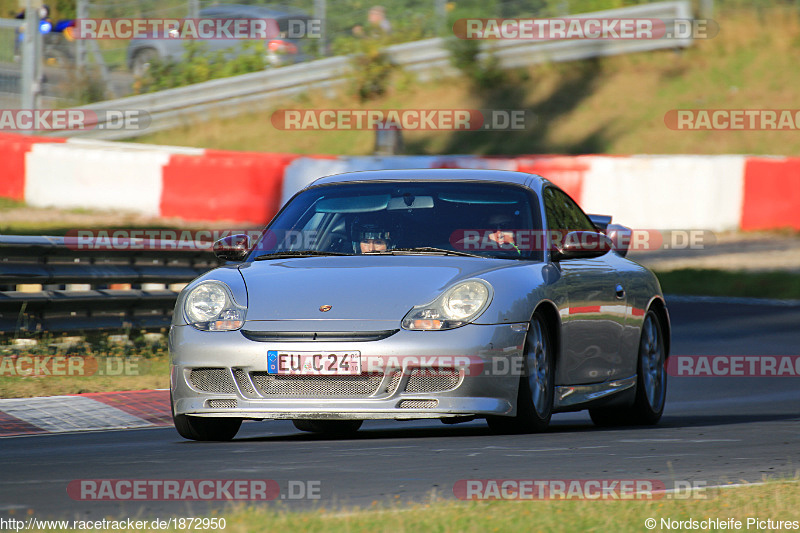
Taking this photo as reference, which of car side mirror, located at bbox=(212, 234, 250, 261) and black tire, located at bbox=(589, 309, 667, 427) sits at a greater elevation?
car side mirror, located at bbox=(212, 234, 250, 261)

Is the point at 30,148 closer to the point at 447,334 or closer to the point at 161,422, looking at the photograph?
the point at 161,422

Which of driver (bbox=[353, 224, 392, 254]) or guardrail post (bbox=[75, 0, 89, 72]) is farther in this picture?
guardrail post (bbox=[75, 0, 89, 72])

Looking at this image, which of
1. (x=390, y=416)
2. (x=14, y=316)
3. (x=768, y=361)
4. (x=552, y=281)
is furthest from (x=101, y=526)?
(x=768, y=361)

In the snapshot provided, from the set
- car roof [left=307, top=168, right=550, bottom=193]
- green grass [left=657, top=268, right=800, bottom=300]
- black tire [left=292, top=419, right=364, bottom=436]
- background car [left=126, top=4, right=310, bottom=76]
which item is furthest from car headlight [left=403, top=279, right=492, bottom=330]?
background car [left=126, top=4, right=310, bottom=76]

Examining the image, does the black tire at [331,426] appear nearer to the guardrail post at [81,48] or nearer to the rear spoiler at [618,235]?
the rear spoiler at [618,235]

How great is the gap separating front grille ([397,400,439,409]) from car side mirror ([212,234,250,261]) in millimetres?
1581

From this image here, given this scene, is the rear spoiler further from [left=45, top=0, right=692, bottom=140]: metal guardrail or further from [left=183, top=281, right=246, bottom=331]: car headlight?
[left=45, top=0, right=692, bottom=140]: metal guardrail

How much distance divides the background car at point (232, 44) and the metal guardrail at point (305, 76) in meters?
0.53

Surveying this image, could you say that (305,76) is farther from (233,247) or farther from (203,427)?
(203,427)

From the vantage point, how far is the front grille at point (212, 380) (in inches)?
288

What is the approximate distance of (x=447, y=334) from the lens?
7164mm

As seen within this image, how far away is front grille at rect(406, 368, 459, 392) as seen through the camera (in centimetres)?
714

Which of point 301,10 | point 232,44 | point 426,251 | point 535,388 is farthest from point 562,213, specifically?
point 232,44

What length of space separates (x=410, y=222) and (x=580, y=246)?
2.98 feet
